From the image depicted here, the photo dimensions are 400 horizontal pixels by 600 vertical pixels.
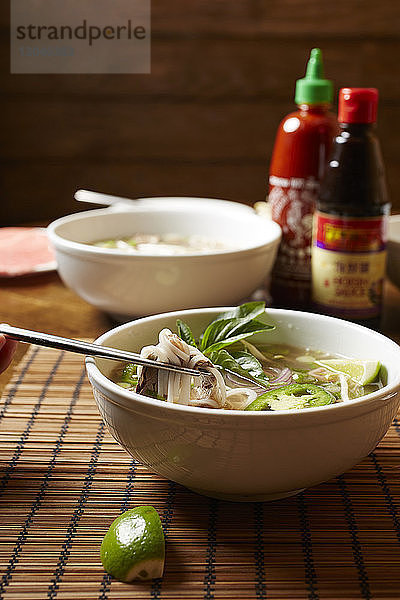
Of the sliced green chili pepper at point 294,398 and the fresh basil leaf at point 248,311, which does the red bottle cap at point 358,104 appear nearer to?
the fresh basil leaf at point 248,311

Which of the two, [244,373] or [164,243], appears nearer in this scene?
[244,373]

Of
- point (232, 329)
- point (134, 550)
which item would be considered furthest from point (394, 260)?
point (134, 550)

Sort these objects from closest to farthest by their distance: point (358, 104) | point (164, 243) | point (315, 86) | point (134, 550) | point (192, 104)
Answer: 1. point (134, 550)
2. point (358, 104)
3. point (315, 86)
4. point (164, 243)
5. point (192, 104)

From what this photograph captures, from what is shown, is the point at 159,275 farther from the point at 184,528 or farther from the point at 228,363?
the point at 184,528

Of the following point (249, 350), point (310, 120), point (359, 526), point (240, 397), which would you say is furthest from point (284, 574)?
point (310, 120)

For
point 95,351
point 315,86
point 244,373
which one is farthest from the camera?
point 315,86

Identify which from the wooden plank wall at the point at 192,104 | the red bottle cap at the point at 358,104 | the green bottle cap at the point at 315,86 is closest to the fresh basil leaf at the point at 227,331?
the red bottle cap at the point at 358,104

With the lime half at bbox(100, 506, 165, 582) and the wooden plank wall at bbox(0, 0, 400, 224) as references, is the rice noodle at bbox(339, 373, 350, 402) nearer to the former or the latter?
the lime half at bbox(100, 506, 165, 582)

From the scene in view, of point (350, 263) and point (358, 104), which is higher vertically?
point (358, 104)

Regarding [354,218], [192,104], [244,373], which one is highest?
[192,104]
